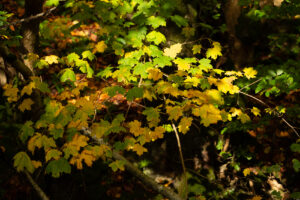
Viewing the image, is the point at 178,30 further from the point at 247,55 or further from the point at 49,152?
the point at 49,152

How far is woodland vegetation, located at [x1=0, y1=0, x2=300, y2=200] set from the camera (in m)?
2.82

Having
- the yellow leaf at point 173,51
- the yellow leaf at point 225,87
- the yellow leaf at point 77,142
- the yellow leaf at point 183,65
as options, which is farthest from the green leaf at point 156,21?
the yellow leaf at point 77,142

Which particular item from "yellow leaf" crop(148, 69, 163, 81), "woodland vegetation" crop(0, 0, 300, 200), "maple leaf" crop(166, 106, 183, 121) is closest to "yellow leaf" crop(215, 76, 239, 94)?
"woodland vegetation" crop(0, 0, 300, 200)

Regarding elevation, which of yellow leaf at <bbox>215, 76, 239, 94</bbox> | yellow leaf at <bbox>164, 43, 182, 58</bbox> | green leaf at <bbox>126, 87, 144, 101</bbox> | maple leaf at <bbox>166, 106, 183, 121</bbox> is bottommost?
maple leaf at <bbox>166, 106, 183, 121</bbox>

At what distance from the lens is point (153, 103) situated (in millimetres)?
4023

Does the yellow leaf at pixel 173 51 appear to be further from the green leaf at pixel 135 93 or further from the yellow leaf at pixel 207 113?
the yellow leaf at pixel 207 113

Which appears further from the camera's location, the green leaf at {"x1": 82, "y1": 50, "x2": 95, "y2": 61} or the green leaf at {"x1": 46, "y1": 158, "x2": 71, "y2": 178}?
the green leaf at {"x1": 82, "y1": 50, "x2": 95, "y2": 61}

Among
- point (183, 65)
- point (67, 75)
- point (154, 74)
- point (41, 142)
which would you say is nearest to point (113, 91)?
point (154, 74)

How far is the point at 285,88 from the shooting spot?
117 inches

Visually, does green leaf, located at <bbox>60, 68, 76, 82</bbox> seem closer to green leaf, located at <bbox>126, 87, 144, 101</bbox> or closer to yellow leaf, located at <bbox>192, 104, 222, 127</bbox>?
green leaf, located at <bbox>126, 87, 144, 101</bbox>

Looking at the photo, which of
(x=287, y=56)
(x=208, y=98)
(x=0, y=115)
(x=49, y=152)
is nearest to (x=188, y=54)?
(x=208, y=98)

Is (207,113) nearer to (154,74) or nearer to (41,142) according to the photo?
(154,74)

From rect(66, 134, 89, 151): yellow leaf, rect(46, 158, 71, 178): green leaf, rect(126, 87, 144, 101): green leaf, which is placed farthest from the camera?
rect(66, 134, 89, 151): yellow leaf

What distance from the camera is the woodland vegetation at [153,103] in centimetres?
282
